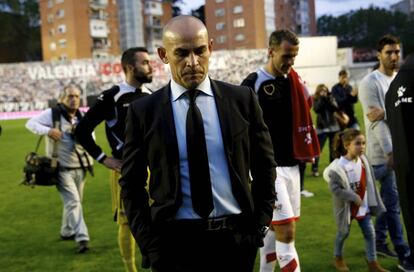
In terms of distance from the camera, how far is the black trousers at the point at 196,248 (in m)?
2.63

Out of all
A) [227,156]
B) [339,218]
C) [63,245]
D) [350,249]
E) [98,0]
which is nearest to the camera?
[227,156]

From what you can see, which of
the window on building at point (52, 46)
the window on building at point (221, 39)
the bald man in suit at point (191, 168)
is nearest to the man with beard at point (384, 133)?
the bald man in suit at point (191, 168)

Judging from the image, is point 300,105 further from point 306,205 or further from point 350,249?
point 306,205

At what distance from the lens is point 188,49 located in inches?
102

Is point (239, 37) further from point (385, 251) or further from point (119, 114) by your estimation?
point (119, 114)

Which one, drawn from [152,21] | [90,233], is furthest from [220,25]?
[90,233]

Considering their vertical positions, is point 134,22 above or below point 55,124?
above

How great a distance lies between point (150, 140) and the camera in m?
2.64

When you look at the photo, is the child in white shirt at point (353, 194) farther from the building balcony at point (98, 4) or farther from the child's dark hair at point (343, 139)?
the building balcony at point (98, 4)

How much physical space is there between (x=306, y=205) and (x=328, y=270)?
317cm

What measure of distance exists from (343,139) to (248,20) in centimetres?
6721

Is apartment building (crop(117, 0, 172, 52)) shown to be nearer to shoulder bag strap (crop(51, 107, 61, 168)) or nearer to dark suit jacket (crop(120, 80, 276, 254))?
shoulder bag strap (crop(51, 107, 61, 168))

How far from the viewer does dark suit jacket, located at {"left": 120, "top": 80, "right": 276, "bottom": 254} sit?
2609 mm

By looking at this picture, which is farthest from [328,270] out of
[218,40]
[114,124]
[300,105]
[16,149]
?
[218,40]
